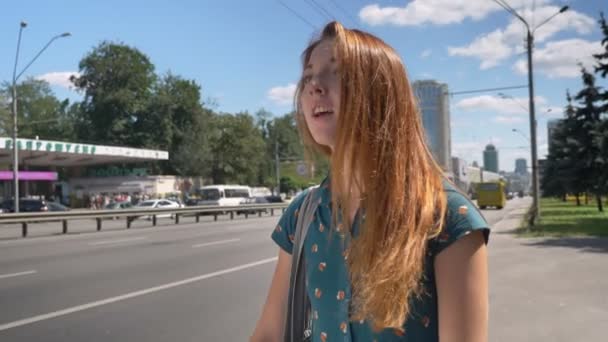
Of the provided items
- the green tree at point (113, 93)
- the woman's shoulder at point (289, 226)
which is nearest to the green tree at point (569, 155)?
the woman's shoulder at point (289, 226)

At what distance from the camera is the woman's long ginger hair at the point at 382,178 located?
4.08 feet

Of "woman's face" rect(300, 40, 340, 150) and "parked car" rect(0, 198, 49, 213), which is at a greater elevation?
"woman's face" rect(300, 40, 340, 150)

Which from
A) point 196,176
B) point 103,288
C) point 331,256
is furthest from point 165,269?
point 196,176

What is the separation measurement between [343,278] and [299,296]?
0.26 m

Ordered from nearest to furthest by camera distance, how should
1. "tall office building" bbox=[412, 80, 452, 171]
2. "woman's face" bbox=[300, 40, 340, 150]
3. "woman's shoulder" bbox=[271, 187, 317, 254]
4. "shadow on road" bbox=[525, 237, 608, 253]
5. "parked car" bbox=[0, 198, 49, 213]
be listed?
1. "woman's face" bbox=[300, 40, 340, 150]
2. "tall office building" bbox=[412, 80, 452, 171]
3. "woman's shoulder" bbox=[271, 187, 317, 254]
4. "shadow on road" bbox=[525, 237, 608, 253]
5. "parked car" bbox=[0, 198, 49, 213]

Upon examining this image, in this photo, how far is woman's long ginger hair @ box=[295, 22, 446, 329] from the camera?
124 centimetres

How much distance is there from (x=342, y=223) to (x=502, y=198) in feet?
167

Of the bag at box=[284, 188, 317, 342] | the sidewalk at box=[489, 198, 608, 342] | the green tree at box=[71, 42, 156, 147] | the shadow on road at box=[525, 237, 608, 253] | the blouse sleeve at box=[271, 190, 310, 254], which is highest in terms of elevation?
the green tree at box=[71, 42, 156, 147]

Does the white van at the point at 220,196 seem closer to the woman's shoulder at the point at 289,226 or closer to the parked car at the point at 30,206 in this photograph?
the parked car at the point at 30,206

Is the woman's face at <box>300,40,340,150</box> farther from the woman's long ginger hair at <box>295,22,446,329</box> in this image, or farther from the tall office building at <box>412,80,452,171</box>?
the tall office building at <box>412,80,452,171</box>

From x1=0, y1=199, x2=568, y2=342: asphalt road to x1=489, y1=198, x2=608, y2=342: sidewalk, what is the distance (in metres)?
2.90

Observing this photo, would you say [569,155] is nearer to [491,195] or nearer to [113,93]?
[491,195]

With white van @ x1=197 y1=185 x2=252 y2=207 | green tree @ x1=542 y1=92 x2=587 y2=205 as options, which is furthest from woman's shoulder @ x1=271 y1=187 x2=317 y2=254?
white van @ x1=197 y1=185 x2=252 y2=207

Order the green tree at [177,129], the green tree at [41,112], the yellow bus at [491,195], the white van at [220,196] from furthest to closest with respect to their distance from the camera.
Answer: the green tree at [41,112] < the green tree at [177,129] < the yellow bus at [491,195] < the white van at [220,196]
